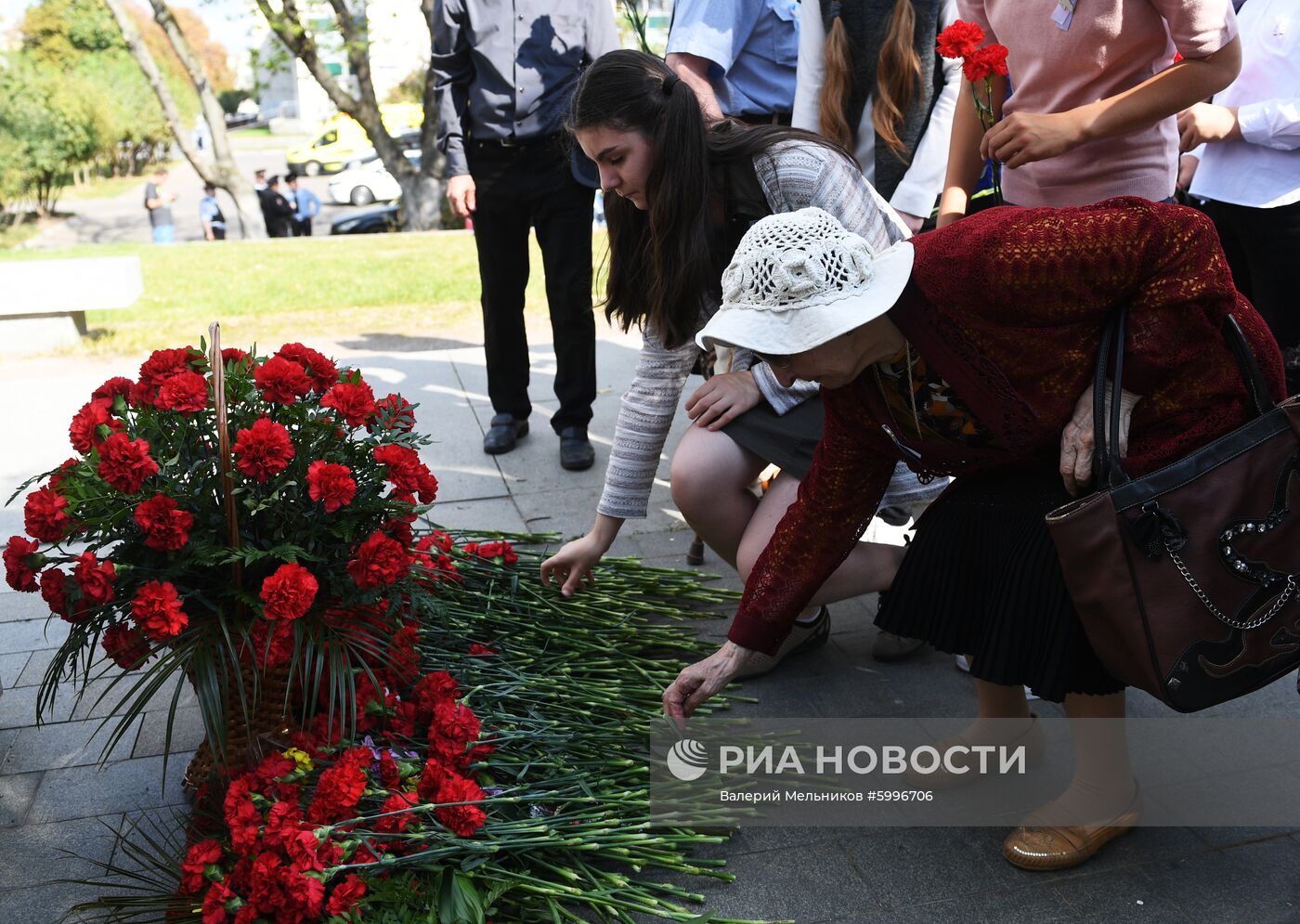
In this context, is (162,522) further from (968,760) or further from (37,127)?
(37,127)

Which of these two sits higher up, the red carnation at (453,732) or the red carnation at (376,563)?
the red carnation at (376,563)

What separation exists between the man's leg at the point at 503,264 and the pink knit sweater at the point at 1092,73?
214cm

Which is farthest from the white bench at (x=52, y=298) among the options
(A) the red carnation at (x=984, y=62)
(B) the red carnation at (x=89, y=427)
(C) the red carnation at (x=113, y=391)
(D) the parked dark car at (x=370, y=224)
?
(D) the parked dark car at (x=370, y=224)

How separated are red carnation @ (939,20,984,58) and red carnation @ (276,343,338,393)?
4.58ft

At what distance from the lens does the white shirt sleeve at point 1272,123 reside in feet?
9.57

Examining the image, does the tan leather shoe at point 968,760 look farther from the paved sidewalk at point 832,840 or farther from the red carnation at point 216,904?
the red carnation at point 216,904

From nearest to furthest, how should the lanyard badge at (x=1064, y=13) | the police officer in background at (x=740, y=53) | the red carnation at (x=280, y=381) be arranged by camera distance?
the red carnation at (x=280, y=381)
the lanyard badge at (x=1064, y=13)
the police officer in background at (x=740, y=53)

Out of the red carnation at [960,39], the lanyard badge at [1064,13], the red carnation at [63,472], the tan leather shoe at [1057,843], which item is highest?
the lanyard badge at [1064,13]

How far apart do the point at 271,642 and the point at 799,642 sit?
4.41ft

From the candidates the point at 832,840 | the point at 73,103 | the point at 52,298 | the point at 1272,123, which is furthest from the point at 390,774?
the point at 73,103

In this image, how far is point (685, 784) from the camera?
2305 mm

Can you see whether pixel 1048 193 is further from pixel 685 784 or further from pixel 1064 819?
pixel 685 784

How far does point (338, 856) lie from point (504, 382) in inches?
114

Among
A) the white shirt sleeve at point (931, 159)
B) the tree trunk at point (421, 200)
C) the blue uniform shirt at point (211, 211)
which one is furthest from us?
the blue uniform shirt at point (211, 211)
